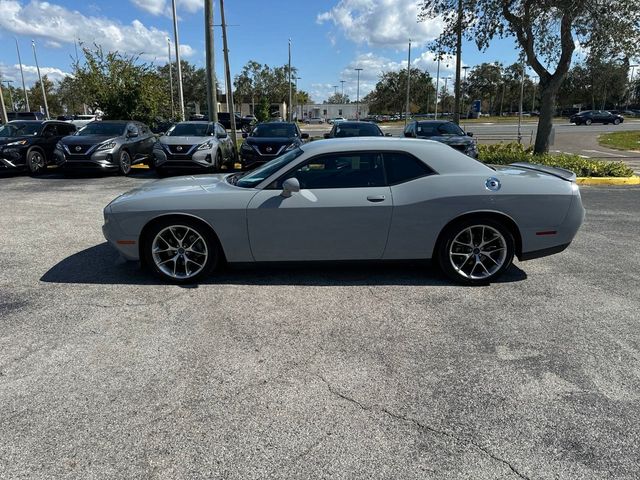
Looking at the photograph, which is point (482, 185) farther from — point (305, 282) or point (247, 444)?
point (247, 444)

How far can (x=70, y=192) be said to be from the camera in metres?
10.2

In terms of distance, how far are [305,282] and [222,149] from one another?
30.3 ft

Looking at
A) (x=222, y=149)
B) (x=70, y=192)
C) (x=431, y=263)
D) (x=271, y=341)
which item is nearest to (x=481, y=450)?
(x=271, y=341)

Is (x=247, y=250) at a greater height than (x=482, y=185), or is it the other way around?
(x=482, y=185)

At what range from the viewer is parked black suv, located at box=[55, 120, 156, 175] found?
39.8ft

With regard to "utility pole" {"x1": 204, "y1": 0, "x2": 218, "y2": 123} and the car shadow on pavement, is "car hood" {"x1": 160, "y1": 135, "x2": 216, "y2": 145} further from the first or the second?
the car shadow on pavement

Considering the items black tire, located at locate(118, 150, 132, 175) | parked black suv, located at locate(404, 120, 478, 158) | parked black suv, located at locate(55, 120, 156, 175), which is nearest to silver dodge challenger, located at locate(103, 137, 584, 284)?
parked black suv, located at locate(55, 120, 156, 175)

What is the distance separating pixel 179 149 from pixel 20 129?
17.2 feet

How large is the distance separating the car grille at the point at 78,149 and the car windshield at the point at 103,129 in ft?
3.23

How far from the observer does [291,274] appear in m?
5.00

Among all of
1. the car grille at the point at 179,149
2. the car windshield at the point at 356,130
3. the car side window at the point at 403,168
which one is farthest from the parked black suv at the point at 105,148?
the car side window at the point at 403,168

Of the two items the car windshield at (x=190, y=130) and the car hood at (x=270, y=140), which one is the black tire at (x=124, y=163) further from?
the car hood at (x=270, y=140)

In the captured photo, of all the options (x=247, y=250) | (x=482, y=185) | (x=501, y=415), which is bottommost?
(x=501, y=415)

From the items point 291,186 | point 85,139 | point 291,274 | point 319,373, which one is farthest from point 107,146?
point 319,373
